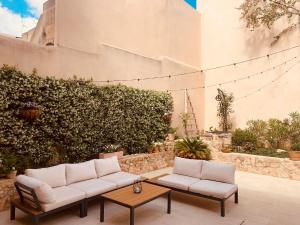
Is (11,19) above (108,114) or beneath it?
above

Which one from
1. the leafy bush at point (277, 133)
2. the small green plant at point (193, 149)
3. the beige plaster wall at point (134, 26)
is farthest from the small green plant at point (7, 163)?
the leafy bush at point (277, 133)

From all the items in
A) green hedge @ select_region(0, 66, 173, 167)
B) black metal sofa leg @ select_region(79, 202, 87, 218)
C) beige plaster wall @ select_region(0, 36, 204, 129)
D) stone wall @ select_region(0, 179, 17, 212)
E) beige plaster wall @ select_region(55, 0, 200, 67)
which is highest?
beige plaster wall @ select_region(55, 0, 200, 67)

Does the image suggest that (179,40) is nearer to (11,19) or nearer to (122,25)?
(122,25)

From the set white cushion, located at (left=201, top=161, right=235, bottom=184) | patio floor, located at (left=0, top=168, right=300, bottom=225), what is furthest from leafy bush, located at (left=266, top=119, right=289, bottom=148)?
white cushion, located at (left=201, top=161, right=235, bottom=184)

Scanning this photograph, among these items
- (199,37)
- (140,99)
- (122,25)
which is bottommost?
(140,99)

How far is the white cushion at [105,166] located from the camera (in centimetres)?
571

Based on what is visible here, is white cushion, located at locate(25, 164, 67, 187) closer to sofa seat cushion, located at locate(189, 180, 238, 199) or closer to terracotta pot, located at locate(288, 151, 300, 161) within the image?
sofa seat cushion, located at locate(189, 180, 238, 199)

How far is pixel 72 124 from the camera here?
6.54 m

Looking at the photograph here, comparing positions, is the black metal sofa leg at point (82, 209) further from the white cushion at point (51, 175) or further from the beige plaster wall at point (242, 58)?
the beige plaster wall at point (242, 58)

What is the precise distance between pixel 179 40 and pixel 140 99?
4.41m

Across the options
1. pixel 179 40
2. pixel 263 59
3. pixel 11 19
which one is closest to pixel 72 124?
pixel 11 19

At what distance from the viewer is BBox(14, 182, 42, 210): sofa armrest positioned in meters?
3.98

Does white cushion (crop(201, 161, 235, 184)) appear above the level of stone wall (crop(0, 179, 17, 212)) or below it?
above

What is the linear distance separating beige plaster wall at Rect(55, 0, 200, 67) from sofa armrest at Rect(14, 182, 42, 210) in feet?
14.6
